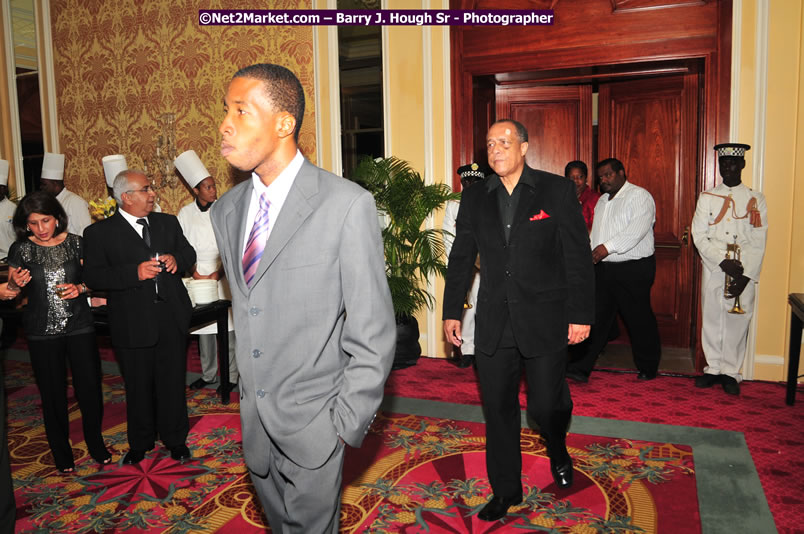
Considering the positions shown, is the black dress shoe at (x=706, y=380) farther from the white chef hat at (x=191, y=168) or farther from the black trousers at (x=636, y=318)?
the white chef hat at (x=191, y=168)

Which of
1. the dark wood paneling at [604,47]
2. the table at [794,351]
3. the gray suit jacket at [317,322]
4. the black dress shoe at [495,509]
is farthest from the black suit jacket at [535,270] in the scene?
the dark wood paneling at [604,47]

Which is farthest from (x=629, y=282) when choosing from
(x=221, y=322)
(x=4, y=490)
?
(x=4, y=490)

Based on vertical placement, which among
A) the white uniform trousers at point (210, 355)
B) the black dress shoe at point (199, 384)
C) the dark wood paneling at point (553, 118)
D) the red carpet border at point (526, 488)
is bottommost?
the red carpet border at point (526, 488)

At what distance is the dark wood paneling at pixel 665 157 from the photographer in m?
5.70

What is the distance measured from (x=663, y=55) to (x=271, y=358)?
185 inches

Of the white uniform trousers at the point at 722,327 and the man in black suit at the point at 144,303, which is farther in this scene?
the white uniform trousers at the point at 722,327

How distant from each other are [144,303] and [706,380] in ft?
13.3

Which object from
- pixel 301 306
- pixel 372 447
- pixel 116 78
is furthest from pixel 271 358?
pixel 116 78

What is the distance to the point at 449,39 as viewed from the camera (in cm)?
557

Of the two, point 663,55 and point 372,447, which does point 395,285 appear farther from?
point 663,55

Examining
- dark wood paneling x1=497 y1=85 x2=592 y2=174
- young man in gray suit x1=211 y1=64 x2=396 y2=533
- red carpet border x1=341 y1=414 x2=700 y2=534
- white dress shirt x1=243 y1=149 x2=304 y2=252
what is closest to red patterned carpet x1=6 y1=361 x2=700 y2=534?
red carpet border x1=341 y1=414 x2=700 y2=534

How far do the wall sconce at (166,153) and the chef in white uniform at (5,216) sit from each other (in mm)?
1457

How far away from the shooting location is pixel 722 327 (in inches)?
185

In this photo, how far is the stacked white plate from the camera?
14.1 feet
